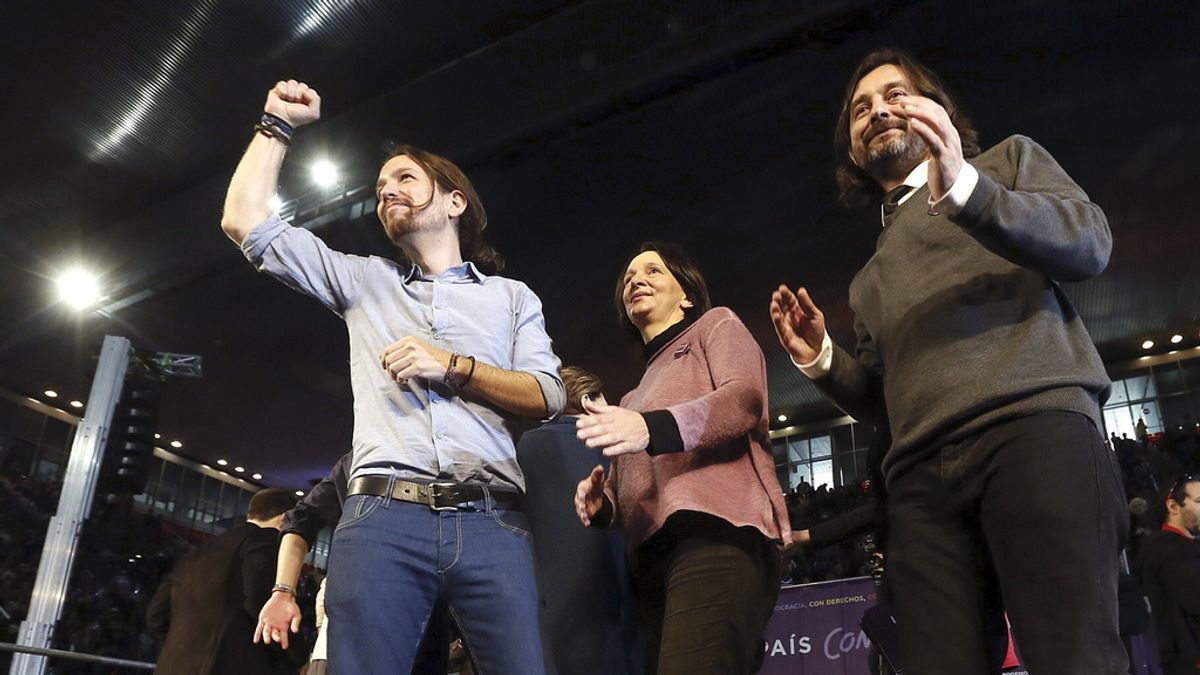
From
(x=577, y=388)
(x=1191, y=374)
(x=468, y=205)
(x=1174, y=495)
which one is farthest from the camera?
(x=1191, y=374)

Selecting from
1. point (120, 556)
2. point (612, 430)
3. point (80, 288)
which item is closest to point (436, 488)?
point (612, 430)

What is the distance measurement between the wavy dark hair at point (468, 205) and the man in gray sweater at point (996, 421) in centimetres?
82

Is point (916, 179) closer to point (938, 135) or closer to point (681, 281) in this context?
point (938, 135)

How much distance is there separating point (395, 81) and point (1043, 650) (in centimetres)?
653

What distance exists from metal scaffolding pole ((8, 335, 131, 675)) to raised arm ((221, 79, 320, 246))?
507cm

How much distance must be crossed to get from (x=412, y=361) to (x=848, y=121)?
0.96m

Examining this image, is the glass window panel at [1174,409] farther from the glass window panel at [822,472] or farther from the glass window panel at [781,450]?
the glass window panel at [781,450]

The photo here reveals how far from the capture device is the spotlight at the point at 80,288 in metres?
8.58

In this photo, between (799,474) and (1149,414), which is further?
(799,474)

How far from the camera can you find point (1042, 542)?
1.10 m

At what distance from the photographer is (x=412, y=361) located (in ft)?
4.66

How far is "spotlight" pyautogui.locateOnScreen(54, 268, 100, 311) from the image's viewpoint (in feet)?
28.1

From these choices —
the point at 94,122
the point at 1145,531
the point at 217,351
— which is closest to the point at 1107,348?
the point at 1145,531

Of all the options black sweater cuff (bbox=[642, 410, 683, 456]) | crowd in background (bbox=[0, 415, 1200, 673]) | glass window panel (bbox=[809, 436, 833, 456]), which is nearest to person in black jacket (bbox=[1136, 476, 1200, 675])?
black sweater cuff (bbox=[642, 410, 683, 456])
